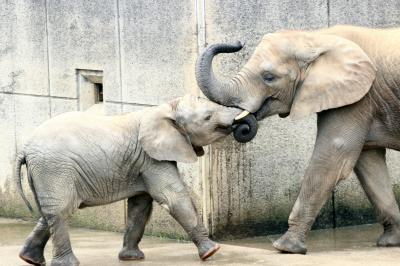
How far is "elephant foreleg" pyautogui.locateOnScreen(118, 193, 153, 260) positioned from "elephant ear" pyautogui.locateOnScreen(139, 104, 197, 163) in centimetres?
48

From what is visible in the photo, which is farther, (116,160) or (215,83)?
(215,83)

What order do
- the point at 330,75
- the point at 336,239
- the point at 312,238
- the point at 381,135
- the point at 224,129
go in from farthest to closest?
the point at 312,238
the point at 336,239
the point at 381,135
the point at 330,75
the point at 224,129

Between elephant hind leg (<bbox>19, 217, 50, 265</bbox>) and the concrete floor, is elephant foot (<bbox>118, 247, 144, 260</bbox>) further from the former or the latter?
elephant hind leg (<bbox>19, 217, 50, 265</bbox>)

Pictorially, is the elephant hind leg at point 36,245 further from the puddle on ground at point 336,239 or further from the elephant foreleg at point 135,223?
the puddle on ground at point 336,239

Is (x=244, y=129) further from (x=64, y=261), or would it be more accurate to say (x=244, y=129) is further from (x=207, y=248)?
(x=64, y=261)

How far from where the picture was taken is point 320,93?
477 inches

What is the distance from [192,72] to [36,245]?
85.1 inches

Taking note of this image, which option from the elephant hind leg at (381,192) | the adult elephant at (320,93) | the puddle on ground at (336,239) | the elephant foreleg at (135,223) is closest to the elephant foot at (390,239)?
the elephant hind leg at (381,192)

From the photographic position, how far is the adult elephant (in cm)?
1206

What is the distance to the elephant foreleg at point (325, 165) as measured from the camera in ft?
39.6

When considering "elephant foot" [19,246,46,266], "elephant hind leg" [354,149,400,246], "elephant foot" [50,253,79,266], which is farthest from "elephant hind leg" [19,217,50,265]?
"elephant hind leg" [354,149,400,246]

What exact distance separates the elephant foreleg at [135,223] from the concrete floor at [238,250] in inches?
4.0

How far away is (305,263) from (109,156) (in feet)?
5.41

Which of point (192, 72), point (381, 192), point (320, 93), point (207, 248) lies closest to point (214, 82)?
point (320, 93)
